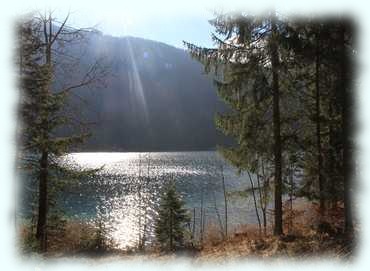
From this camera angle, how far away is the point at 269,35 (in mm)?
10734

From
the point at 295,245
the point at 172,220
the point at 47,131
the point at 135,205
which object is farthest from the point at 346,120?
the point at 135,205

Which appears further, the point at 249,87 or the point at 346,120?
the point at 249,87

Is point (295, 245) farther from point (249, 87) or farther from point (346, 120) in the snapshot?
point (249, 87)

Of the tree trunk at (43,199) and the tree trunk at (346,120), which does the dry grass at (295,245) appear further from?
the tree trunk at (43,199)

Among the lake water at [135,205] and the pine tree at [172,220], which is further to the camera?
the lake water at [135,205]

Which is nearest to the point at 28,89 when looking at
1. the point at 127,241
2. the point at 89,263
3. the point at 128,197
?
the point at 89,263

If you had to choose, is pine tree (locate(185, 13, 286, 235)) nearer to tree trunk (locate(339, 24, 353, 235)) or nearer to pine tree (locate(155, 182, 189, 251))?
tree trunk (locate(339, 24, 353, 235))

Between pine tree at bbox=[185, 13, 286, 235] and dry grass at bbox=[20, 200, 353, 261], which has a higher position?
pine tree at bbox=[185, 13, 286, 235]

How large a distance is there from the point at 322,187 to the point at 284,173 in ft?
4.80

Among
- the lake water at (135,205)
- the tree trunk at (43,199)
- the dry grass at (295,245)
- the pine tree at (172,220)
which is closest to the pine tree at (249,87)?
the dry grass at (295,245)

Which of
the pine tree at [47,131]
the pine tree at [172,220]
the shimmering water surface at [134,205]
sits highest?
the pine tree at [47,131]

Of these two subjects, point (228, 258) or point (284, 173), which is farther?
point (284, 173)

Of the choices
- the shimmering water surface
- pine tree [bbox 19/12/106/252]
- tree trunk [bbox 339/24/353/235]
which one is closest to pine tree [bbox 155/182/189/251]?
the shimmering water surface

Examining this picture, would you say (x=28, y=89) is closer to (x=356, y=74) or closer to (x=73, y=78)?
(x=73, y=78)
